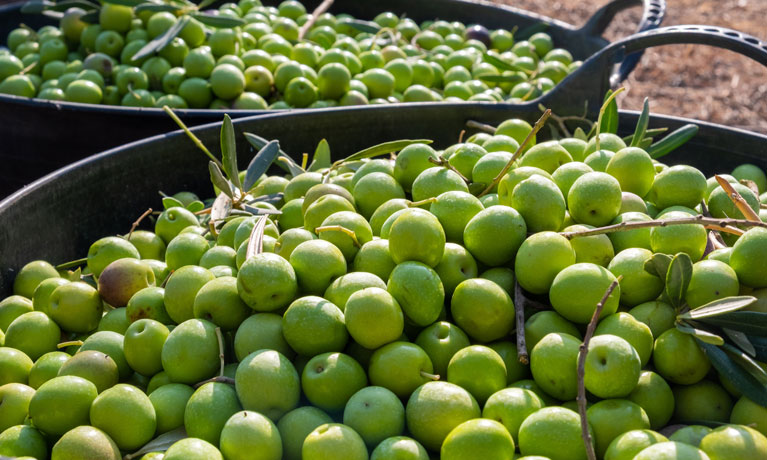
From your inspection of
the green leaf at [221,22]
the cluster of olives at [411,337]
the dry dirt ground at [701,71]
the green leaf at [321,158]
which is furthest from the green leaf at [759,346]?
the dry dirt ground at [701,71]

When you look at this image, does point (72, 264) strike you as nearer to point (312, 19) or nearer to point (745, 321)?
point (745, 321)

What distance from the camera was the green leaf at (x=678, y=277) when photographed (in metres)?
1.10

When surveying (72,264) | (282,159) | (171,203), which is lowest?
(72,264)

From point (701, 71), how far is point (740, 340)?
5.24 m

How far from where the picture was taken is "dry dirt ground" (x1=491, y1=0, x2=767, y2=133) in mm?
5051

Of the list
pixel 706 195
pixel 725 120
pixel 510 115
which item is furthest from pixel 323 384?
pixel 725 120

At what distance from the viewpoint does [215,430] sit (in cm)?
107

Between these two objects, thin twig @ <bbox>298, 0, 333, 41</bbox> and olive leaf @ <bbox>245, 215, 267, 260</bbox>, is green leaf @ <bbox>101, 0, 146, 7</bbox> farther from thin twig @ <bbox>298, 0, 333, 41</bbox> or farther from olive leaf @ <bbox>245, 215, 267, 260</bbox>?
olive leaf @ <bbox>245, 215, 267, 260</bbox>

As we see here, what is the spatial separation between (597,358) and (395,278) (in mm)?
348

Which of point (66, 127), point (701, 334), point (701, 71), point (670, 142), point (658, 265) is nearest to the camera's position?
point (701, 334)

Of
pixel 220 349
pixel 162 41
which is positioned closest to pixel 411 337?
pixel 220 349

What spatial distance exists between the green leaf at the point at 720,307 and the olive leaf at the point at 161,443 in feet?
2.73

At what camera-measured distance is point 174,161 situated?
76.1 inches

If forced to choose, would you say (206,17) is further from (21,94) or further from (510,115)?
(510,115)
